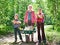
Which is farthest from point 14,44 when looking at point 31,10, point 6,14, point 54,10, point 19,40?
point 54,10

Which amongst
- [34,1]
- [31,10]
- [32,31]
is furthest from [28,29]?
[34,1]

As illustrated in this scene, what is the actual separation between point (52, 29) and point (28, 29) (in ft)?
3.80

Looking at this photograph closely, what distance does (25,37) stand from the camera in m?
4.27

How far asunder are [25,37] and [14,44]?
0.87 feet

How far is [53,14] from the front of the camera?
5102 mm

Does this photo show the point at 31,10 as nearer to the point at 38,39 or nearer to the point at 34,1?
the point at 38,39

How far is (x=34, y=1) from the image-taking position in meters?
5.04

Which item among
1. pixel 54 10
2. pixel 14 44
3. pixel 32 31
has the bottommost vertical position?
pixel 14 44

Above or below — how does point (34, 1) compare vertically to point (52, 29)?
above

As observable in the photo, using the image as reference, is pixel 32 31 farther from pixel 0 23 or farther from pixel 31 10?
pixel 0 23

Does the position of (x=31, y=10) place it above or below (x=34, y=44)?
above

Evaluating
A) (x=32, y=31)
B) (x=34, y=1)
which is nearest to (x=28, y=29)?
(x=32, y=31)

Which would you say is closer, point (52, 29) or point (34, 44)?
point (34, 44)

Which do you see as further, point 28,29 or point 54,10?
point 54,10
